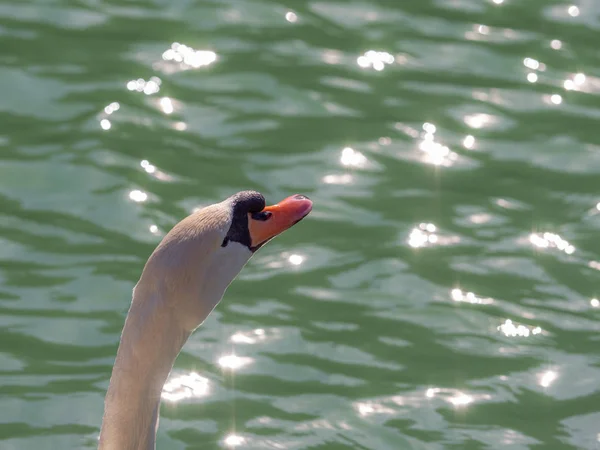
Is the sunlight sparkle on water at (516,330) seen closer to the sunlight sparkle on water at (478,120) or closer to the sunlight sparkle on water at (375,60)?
the sunlight sparkle on water at (478,120)

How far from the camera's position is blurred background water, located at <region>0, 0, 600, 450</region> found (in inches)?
386

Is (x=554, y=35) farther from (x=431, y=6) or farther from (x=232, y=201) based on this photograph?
(x=232, y=201)

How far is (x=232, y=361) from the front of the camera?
1021 cm

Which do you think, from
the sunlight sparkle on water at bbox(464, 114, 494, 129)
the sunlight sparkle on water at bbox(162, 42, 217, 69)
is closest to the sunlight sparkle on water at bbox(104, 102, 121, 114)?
the sunlight sparkle on water at bbox(162, 42, 217, 69)

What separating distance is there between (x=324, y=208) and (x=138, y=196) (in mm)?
1873

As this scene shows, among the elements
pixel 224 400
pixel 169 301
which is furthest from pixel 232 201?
pixel 224 400

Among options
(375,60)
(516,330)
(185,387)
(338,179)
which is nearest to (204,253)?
(185,387)

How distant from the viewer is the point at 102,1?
15.3m

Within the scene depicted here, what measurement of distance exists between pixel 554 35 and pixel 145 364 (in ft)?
31.1

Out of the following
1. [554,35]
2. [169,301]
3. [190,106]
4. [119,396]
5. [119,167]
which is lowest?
[119,396]

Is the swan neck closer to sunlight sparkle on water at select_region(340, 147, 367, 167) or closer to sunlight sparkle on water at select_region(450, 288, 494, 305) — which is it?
sunlight sparkle on water at select_region(450, 288, 494, 305)

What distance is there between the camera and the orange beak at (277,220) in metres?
8.05

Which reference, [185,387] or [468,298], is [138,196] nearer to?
[185,387]

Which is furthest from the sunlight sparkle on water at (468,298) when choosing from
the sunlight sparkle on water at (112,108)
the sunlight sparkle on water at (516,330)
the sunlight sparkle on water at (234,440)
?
the sunlight sparkle on water at (112,108)
